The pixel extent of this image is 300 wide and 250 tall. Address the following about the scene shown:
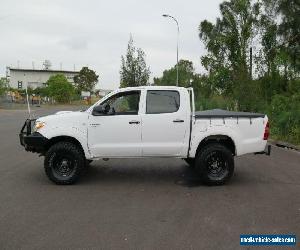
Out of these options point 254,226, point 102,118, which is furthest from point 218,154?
point 254,226

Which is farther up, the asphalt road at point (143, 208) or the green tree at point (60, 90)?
the green tree at point (60, 90)

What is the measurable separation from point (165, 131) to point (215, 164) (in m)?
1.22

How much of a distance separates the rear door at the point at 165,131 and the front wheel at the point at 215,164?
0.44 m

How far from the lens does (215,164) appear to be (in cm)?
896

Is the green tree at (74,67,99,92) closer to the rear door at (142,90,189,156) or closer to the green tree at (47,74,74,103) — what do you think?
the green tree at (47,74,74,103)

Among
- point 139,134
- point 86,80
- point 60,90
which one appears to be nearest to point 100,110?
point 139,134

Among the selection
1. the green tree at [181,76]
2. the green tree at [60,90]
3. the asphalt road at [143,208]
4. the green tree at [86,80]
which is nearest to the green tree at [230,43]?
the green tree at [181,76]

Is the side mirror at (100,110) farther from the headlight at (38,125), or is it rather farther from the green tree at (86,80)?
the green tree at (86,80)

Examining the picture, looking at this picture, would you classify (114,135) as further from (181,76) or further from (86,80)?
(86,80)

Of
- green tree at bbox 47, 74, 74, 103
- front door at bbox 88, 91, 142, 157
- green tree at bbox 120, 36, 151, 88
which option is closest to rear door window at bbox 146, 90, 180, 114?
front door at bbox 88, 91, 142, 157

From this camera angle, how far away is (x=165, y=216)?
6.52 m

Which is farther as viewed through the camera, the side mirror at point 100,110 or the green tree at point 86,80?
the green tree at point 86,80

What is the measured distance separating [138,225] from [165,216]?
590mm

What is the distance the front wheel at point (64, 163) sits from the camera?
8.70 meters
